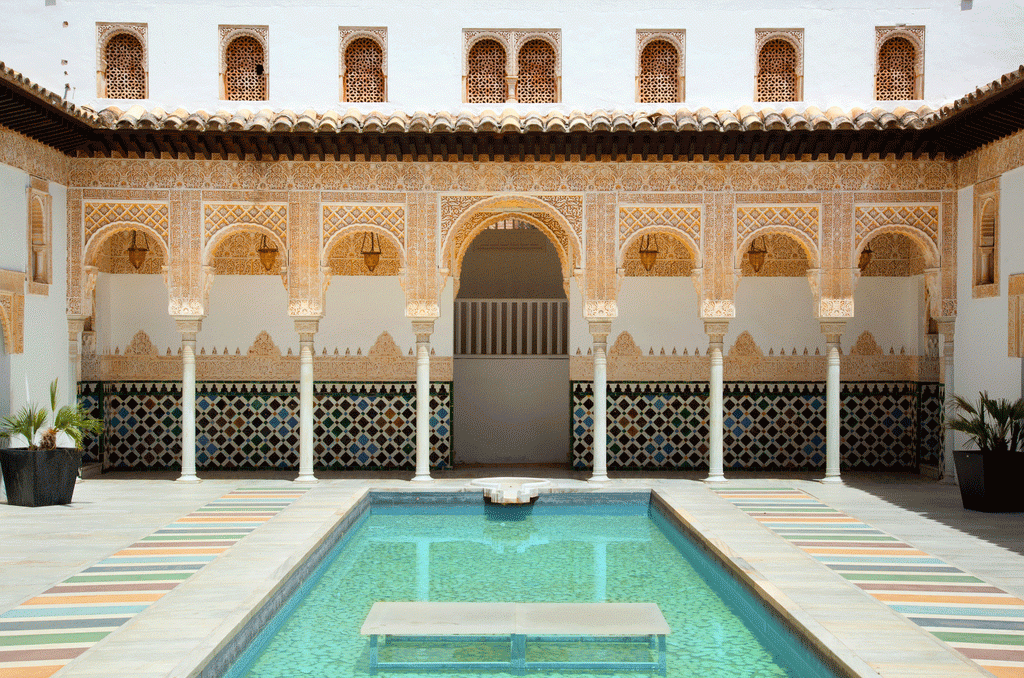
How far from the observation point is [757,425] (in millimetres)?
12250

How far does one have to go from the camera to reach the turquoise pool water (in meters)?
5.00

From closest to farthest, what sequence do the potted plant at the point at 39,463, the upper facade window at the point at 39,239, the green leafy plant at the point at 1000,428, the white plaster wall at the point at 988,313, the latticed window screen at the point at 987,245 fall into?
1. the green leafy plant at the point at 1000,428
2. the potted plant at the point at 39,463
3. the white plaster wall at the point at 988,313
4. the upper facade window at the point at 39,239
5. the latticed window screen at the point at 987,245

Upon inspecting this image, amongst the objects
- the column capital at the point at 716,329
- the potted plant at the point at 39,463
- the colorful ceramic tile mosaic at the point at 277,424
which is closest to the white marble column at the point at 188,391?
the colorful ceramic tile mosaic at the point at 277,424

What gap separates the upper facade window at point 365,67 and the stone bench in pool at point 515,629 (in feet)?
24.0

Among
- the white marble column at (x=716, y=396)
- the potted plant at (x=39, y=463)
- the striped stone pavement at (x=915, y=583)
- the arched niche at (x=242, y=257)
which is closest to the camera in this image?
the striped stone pavement at (x=915, y=583)

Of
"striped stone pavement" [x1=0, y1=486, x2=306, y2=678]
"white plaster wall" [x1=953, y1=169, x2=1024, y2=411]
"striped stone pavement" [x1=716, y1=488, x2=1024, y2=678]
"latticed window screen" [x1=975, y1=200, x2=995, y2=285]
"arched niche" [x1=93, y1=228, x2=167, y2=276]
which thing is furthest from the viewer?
"arched niche" [x1=93, y1=228, x2=167, y2=276]

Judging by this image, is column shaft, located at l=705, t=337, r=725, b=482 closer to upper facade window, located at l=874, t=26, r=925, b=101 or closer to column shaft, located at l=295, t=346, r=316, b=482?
upper facade window, located at l=874, t=26, r=925, b=101

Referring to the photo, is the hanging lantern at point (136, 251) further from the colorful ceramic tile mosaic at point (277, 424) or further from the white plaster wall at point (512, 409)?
the white plaster wall at point (512, 409)

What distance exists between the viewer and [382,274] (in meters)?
12.4

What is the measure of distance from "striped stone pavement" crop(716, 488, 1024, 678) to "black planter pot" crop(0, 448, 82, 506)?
6289 mm

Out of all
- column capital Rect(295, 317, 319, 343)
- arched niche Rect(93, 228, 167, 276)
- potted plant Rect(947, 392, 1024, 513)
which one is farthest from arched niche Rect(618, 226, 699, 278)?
arched niche Rect(93, 228, 167, 276)

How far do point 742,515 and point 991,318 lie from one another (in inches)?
137

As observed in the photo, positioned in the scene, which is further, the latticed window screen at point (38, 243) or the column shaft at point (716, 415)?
the column shaft at point (716, 415)

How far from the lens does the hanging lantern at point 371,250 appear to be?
479 inches
